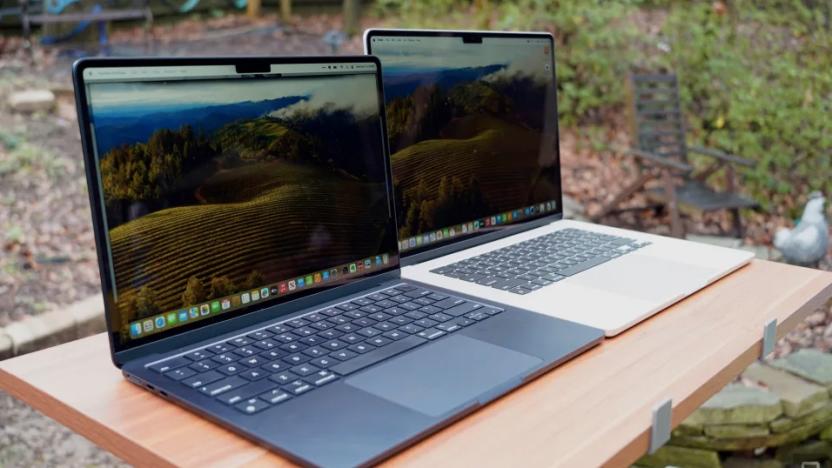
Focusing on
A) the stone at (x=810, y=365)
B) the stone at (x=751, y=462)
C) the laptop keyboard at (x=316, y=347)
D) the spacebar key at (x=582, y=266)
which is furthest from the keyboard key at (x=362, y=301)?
the stone at (x=810, y=365)

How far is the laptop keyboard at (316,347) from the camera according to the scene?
107 cm

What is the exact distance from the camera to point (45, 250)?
3.84 metres

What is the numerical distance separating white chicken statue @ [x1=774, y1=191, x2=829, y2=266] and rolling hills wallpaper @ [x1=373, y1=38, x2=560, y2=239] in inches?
105

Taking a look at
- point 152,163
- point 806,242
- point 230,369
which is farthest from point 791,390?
point 152,163

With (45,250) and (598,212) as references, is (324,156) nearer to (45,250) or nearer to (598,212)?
(45,250)

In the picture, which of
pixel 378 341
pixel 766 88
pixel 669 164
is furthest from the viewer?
pixel 766 88

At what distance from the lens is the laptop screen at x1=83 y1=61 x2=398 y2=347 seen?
44.8 inches

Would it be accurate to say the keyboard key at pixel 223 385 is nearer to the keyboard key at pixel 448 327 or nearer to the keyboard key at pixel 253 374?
the keyboard key at pixel 253 374

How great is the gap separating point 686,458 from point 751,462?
26 centimetres

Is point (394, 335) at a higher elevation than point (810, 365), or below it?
higher

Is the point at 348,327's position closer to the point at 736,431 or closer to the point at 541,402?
the point at 541,402

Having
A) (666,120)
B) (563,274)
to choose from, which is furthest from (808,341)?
(563,274)

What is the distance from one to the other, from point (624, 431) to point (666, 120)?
16.1 feet

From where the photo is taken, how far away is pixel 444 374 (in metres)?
1.12
